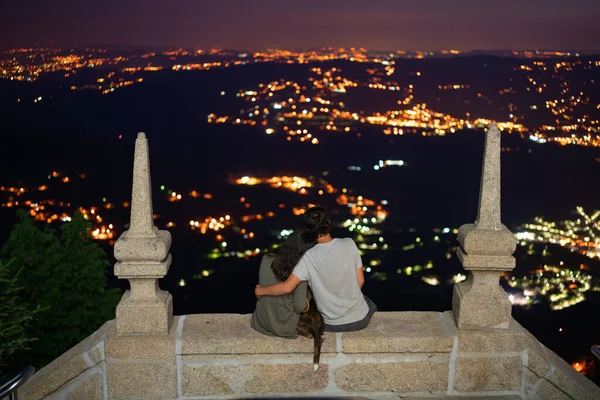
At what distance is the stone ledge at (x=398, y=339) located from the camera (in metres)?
4.57

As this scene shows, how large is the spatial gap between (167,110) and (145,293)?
117 m

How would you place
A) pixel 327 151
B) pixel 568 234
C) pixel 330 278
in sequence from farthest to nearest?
1. pixel 327 151
2. pixel 568 234
3. pixel 330 278

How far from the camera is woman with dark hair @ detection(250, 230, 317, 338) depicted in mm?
4422

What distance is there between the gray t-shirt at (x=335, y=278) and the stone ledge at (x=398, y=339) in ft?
0.51

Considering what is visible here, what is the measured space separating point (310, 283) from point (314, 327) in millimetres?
350

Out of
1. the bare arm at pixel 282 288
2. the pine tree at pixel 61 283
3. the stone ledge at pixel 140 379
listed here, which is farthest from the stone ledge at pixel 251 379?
the pine tree at pixel 61 283

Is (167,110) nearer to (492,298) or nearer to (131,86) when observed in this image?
(131,86)

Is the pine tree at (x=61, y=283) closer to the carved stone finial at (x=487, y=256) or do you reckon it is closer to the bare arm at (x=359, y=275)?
the bare arm at (x=359, y=275)

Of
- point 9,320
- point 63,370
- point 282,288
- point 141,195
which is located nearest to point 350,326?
point 282,288

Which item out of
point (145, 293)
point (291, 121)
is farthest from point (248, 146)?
point (145, 293)

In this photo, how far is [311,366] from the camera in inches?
180

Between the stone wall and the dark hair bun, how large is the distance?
0.88 meters

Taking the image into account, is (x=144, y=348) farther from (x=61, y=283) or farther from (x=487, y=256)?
(x=61, y=283)

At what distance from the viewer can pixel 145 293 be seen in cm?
461
